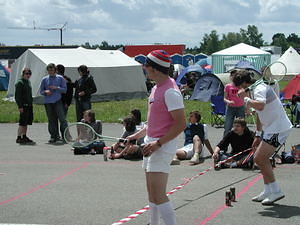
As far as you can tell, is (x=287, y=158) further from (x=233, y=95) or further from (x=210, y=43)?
(x=210, y=43)

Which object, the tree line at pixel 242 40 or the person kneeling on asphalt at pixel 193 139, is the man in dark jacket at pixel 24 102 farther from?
the tree line at pixel 242 40

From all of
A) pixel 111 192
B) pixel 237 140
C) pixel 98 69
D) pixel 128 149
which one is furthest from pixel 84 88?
pixel 98 69

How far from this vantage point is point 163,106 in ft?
16.4

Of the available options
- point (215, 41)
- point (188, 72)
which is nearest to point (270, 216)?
point (188, 72)

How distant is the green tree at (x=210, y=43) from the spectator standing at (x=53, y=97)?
15525 cm

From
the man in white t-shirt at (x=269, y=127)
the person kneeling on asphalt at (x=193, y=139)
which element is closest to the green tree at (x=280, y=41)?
the person kneeling on asphalt at (x=193, y=139)

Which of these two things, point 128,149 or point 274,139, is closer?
point 274,139

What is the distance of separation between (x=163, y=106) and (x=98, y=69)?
21.5 m

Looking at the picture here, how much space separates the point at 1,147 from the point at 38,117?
6270 mm

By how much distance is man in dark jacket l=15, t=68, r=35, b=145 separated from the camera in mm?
13203

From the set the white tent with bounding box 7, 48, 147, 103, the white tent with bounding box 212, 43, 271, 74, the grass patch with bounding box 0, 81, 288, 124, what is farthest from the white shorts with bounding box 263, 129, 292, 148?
the white tent with bounding box 212, 43, 271, 74

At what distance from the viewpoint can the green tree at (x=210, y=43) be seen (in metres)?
169

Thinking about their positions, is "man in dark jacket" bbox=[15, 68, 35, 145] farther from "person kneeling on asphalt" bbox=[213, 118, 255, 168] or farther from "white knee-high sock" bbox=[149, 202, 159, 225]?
"white knee-high sock" bbox=[149, 202, 159, 225]

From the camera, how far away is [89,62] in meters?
27.0
